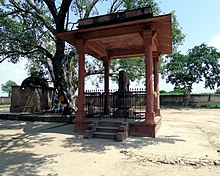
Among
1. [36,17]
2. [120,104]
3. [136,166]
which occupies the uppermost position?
[36,17]

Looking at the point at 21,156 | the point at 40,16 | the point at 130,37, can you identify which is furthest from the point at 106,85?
the point at 40,16

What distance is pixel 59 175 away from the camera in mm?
3414

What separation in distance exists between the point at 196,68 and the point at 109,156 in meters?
20.8

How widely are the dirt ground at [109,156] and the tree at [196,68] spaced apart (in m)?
17.5

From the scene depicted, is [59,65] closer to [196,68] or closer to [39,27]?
[39,27]

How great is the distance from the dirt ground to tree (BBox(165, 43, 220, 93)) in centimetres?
1747

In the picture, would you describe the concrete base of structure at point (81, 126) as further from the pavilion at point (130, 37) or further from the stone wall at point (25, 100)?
the stone wall at point (25, 100)

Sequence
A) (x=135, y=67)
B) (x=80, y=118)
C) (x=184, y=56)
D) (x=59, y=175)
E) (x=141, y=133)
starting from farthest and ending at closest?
(x=184, y=56) → (x=135, y=67) → (x=80, y=118) → (x=141, y=133) → (x=59, y=175)

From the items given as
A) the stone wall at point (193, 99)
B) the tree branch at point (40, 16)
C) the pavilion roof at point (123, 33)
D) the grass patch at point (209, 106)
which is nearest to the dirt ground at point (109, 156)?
the pavilion roof at point (123, 33)

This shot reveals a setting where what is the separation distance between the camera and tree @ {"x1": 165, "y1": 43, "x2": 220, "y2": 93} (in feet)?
71.6

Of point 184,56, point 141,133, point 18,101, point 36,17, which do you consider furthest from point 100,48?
point 184,56

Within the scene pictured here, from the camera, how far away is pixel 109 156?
4.53 m

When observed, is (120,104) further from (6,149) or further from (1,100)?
(1,100)

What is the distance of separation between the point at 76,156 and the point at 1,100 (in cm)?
3196
